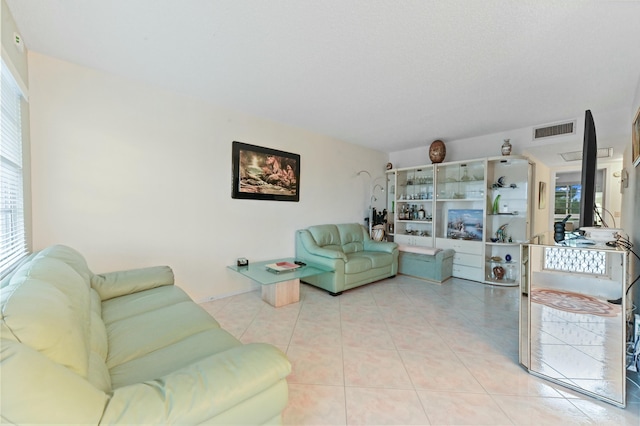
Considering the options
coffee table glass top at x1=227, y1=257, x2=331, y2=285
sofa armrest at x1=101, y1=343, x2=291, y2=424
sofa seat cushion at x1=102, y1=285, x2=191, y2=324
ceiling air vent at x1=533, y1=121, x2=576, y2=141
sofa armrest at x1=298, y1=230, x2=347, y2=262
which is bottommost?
coffee table glass top at x1=227, y1=257, x2=331, y2=285

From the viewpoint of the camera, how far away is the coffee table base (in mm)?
2906

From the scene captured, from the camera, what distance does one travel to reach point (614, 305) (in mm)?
1558

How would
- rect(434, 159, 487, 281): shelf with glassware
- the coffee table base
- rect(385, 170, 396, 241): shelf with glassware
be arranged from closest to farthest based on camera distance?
the coffee table base < rect(434, 159, 487, 281): shelf with glassware < rect(385, 170, 396, 241): shelf with glassware

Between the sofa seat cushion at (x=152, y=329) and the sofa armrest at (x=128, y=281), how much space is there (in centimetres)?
46

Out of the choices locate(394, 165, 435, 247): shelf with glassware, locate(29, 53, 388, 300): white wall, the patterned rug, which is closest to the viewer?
the patterned rug

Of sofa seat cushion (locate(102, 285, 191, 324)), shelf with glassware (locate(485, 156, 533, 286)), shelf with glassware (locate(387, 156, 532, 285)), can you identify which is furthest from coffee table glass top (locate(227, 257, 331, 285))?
shelf with glassware (locate(485, 156, 533, 286))

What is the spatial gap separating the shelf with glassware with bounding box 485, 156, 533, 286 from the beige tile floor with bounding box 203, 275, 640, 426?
0.86m

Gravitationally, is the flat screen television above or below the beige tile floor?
above

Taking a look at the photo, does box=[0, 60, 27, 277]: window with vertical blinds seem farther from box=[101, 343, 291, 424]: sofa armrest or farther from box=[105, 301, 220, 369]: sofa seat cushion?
box=[101, 343, 291, 424]: sofa armrest

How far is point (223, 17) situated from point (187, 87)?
1.26 metres

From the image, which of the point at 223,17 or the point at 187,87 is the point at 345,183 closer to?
the point at 187,87

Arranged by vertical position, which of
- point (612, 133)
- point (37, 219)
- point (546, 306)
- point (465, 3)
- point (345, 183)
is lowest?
point (546, 306)

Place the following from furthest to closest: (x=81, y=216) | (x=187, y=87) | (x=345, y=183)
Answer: (x=345, y=183) < (x=187, y=87) < (x=81, y=216)

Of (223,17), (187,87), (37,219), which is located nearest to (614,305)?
(223,17)
